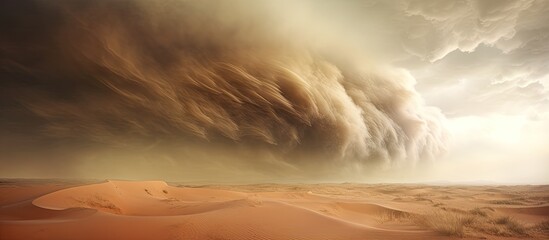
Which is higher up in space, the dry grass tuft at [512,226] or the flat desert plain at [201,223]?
the flat desert plain at [201,223]

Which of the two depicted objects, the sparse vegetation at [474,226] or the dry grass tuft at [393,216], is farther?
the dry grass tuft at [393,216]

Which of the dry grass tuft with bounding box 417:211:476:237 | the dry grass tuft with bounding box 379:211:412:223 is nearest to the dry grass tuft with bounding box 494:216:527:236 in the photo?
the dry grass tuft with bounding box 417:211:476:237

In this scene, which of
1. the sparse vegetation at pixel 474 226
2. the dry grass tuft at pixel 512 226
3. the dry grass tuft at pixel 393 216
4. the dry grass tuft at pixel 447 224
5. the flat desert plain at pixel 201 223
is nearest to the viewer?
the flat desert plain at pixel 201 223

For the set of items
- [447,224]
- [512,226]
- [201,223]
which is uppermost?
[201,223]

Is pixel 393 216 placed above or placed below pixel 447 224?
below

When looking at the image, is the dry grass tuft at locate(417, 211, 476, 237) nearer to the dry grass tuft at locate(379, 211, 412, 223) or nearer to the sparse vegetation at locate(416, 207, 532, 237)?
the sparse vegetation at locate(416, 207, 532, 237)

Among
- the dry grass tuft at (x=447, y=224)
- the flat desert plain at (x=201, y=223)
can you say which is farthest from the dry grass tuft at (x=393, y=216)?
the dry grass tuft at (x=447, y=224)

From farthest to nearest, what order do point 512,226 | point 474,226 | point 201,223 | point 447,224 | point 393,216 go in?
point 393,216
point 512,226
point 474,226
point 447,224
point 201,223

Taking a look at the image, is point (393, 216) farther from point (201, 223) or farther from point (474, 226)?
point (201, 223)

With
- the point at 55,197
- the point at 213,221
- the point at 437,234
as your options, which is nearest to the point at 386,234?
the point at 437,234

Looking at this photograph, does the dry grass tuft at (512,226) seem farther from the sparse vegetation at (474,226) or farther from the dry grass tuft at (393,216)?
the dry grass tuft at (393,216)

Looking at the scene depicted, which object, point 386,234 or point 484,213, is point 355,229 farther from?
point 484,213

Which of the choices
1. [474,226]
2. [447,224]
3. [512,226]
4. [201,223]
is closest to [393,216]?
[474,226]

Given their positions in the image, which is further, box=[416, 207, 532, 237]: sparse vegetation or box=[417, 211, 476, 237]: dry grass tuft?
box=[416, 207, 532, 237]: sparse vegetation
